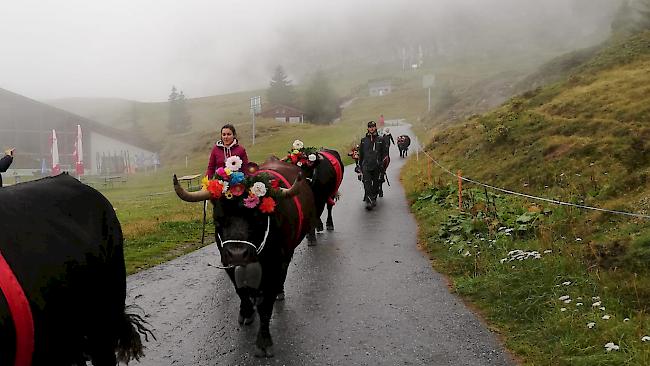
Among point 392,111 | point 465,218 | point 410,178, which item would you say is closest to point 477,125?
point 410,178

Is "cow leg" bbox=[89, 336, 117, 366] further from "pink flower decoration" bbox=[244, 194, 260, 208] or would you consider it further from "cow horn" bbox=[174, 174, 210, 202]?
"pink flower decoration" bbox=[244, 194, 260, 208]

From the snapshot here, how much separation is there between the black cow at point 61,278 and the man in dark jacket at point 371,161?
9868 millimetres

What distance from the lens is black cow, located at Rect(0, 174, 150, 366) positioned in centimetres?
258

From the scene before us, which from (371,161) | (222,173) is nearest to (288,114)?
(371,161)

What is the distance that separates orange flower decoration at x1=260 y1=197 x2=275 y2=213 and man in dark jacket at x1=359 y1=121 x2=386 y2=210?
28.9ft

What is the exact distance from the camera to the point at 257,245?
4.79 m

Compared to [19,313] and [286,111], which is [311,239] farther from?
[286,111]

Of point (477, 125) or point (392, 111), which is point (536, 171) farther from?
point (392, 111)

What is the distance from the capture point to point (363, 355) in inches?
190

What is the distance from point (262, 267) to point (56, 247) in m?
2.33

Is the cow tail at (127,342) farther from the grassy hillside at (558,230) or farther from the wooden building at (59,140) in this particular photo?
the wooden building at (59,140)

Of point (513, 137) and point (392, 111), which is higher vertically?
point (392, 111)

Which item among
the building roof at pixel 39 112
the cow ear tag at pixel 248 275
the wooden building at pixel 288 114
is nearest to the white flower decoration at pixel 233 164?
the cow ear tag at pixel 248 275

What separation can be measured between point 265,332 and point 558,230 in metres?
4.94
